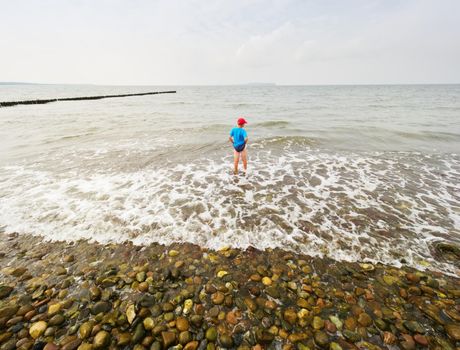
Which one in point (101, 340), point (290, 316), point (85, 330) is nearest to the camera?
point (101, 340)

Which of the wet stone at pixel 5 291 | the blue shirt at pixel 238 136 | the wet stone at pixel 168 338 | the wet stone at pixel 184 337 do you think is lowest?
the wet stone at pixel 184 337

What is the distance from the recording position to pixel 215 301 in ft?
10.5

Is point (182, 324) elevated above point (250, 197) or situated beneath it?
elevated above

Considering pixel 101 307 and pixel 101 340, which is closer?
pixel 101 340

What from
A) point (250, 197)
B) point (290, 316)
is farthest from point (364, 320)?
point (250, 197)

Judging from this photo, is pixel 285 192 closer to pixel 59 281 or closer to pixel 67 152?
pixel 59 281

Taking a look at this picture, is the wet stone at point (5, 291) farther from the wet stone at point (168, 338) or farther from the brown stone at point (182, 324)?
the brown stone at point (182, 324)

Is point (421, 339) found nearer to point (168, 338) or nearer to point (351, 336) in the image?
point (351, 336)

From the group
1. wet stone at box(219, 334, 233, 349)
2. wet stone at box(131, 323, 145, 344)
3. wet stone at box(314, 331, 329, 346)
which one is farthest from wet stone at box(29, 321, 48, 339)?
wet stone at box(314, 331, 329, 346)

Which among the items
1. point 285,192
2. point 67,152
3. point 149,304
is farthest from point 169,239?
point 67,152

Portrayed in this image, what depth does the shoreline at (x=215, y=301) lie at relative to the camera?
2727 millimetres

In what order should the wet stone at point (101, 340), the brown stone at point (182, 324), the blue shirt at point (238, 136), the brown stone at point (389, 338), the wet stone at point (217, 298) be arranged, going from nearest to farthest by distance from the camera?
the wet stone at point (101, 340) → the brown stone at point (389, 338) → the brown stone at point (182, 324) → the wet stone at point (217, 298) → the blue shirt at point (238, 136)

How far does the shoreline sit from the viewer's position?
273 centimetres

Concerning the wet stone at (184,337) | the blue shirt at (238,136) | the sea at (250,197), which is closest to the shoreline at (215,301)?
the wet stone at (184,337)
